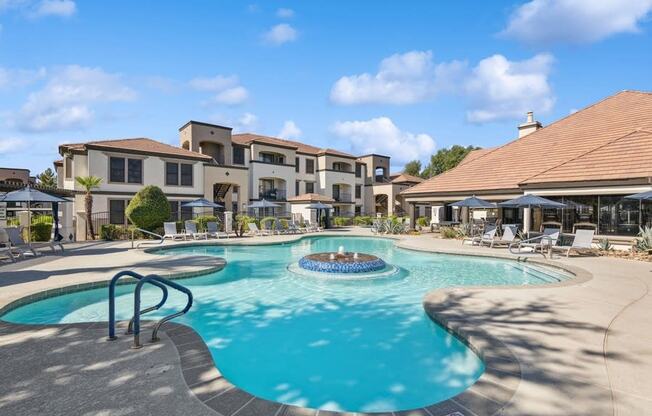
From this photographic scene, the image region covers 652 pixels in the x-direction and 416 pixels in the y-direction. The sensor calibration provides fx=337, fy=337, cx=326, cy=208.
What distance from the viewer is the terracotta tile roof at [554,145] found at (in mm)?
18125

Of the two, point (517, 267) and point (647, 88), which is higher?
point (647, 88)

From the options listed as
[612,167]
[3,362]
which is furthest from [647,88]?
[3,362]

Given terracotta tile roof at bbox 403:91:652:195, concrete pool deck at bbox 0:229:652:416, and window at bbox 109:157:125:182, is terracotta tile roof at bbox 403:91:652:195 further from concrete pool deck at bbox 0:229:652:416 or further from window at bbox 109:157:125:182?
window at bbox 109:157:125:182

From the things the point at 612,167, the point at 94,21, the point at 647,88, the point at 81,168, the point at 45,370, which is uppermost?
the point at 647,88

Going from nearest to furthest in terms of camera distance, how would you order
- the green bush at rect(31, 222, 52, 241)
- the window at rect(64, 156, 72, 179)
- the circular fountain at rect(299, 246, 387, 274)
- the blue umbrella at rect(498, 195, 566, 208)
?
the circular fountain at rect(299, 246, 387, 274)
the blue umbrella at rect(498, 195, 566, 208)
the green bush at rect(31, 222, 52, 241)
the window at rect(64, 156, 72, 179)

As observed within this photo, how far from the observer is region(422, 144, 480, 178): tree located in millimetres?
57656

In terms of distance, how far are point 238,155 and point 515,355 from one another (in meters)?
32.2

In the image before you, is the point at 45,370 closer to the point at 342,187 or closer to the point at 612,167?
the point at 612,167

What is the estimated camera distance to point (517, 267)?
12.5 meters

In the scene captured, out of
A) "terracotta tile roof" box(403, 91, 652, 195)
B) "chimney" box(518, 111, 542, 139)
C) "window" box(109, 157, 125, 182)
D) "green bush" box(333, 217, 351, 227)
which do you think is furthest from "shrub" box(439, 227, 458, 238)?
"window" box(109, 157, 125, 182)

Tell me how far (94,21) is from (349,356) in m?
11.9

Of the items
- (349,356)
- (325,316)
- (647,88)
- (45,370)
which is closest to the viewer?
(45,370)

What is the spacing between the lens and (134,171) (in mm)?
23859

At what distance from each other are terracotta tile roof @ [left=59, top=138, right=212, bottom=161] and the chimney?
25.0 metres
